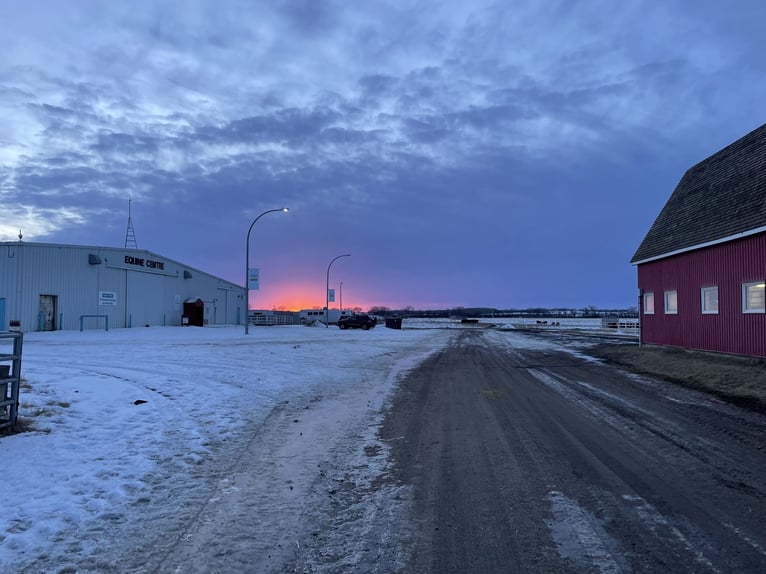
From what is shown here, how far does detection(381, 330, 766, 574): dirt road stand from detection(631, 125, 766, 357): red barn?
782cm

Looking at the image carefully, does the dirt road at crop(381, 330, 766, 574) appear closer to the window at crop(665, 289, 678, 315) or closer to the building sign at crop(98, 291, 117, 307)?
the window at crop(665, 289, 678, 315)

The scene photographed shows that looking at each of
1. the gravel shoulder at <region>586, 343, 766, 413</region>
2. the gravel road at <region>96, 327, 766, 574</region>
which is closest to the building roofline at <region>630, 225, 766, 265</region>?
the gravel shoulder at <region>586, 343, 766, 413</region>

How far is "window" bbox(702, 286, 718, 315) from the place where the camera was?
58.9ft

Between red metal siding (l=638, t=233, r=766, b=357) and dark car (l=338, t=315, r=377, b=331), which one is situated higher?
red metal siding (l=638, t=233, r=766, b=357)

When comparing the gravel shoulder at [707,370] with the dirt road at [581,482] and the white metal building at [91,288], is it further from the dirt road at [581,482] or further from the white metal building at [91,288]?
the white metal building at [91,288]

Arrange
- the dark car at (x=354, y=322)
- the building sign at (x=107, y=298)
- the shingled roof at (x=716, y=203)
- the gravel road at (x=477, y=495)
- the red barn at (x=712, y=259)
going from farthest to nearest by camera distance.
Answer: the dark car at (x=354, y=322), the building sign at (x=107, y=298), the shingled roof at (x=716, y=203), the red barn at (x=712, y=259), the gravel road at (x=477, y=495)

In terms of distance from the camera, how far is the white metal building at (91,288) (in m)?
31.6

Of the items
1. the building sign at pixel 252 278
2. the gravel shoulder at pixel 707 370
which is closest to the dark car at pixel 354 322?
the building sign at pixel 252 278

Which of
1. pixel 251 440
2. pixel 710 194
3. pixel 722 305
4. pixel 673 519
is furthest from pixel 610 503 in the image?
pixel 710 194

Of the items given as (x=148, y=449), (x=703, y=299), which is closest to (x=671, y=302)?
(x=703, y=299)

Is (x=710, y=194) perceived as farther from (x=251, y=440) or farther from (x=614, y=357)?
(x=251, y=440)

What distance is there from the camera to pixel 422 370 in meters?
16.1

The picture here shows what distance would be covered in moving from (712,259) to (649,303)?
20.8 feet

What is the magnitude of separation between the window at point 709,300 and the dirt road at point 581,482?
932 centimetres
